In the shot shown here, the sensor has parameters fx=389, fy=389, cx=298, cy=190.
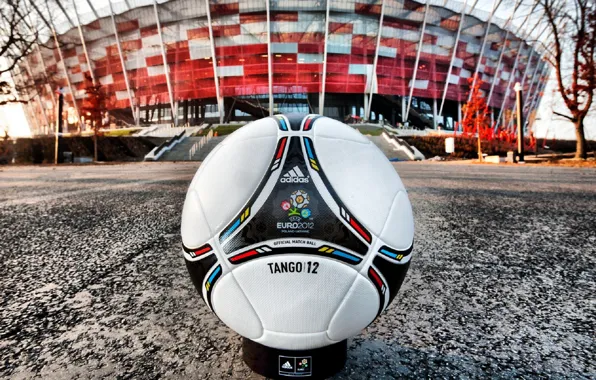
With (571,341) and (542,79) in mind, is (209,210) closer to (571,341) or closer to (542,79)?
(571,341)

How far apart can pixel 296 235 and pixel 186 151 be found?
34.2 m

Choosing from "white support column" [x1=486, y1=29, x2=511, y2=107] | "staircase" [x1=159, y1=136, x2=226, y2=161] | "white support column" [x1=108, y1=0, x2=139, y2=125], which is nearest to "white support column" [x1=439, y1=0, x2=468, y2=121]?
"white support column" [x1=486, y1=29, x2=511, y2=107]

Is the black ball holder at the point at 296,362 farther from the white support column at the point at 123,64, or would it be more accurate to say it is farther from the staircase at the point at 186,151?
the white support column at the point at 123,64

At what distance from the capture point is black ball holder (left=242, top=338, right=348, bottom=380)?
1175mm

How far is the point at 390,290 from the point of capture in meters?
1.34

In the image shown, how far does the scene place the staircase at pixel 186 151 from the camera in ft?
103

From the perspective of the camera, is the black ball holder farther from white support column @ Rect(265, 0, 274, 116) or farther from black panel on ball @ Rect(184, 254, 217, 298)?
white support column @ Rect(265, 0, 274, 116)

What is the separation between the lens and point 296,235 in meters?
1.16

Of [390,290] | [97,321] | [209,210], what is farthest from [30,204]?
[390,290]

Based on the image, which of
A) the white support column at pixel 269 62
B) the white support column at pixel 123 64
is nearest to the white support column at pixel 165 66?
the white support column at pixel 123 64

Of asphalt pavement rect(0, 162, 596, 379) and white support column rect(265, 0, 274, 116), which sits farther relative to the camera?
white support column rect(265, 0, 274, 116)

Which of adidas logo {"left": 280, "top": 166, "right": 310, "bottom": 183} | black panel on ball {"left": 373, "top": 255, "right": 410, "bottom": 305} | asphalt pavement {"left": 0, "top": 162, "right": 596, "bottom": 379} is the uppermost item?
adidas logo {"left": 280, "top": 166, "right": 310, "bottom": 183}

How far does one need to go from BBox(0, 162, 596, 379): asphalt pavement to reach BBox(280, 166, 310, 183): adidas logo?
60 cm

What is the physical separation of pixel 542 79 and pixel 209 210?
81.8m
